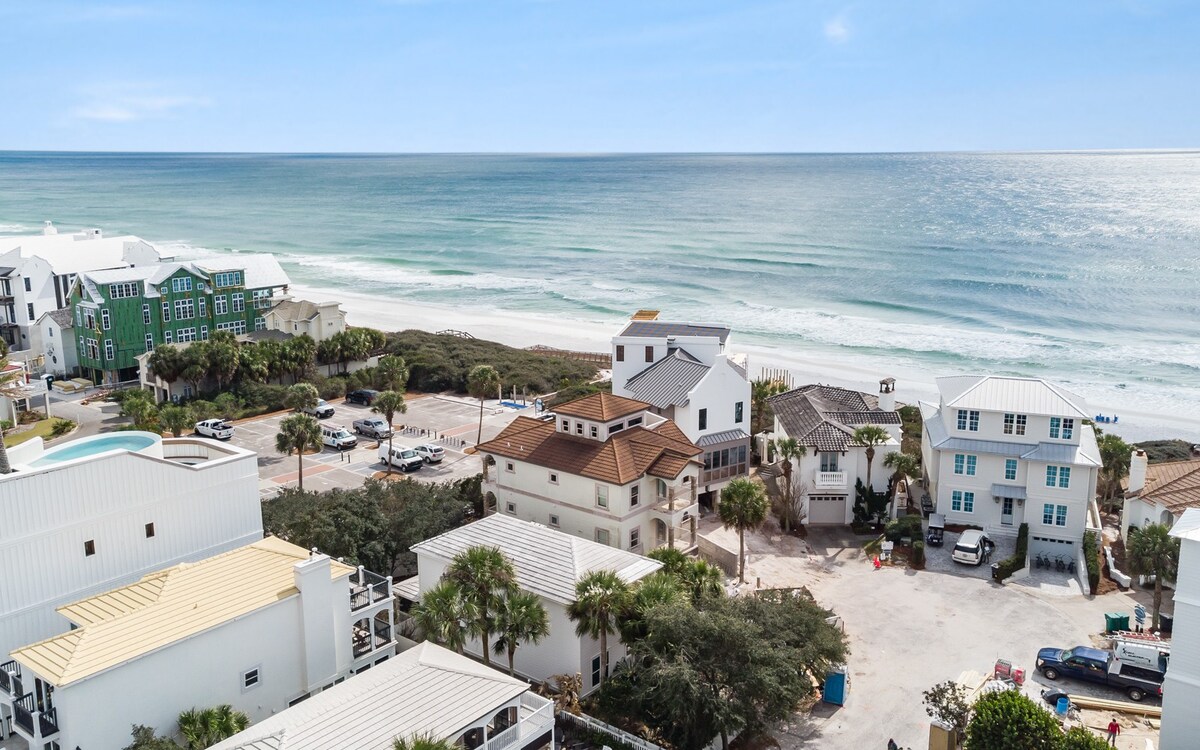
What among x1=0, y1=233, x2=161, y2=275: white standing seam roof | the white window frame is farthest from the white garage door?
x1=0, y1=233, x2=161, y2=275: white standing seam roof

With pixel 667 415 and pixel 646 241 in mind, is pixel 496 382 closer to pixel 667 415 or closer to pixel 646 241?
pixel 667 415

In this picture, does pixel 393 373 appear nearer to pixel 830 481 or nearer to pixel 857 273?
pixel 830 481

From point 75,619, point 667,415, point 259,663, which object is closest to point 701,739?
point 259,663

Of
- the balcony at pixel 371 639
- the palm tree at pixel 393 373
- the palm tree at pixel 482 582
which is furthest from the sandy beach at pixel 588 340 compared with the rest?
the palm tree at pixel 482 582

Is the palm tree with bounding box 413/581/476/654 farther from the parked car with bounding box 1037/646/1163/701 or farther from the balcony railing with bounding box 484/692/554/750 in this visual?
the parked car with bounding box 1037/646/1163/701

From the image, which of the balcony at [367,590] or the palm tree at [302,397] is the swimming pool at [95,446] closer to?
the balcony at [367,590]

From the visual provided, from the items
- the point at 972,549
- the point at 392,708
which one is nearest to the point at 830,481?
the point at 972,549
